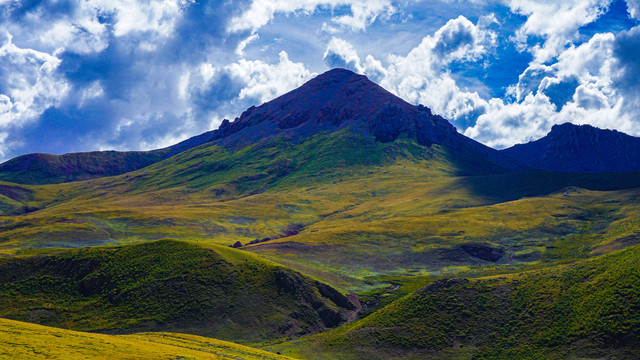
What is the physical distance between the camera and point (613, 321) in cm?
8512

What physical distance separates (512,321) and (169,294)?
8457 cm

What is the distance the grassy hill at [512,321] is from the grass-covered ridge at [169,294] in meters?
15.4

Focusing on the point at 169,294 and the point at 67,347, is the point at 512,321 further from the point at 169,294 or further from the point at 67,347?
the point at 67,347

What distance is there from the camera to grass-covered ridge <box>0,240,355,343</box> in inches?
4572

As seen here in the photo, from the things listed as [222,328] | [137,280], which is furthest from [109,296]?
[222,328]

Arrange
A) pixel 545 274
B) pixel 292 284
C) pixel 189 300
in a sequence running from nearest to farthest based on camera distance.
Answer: pixel 545 274, pixel 189 300, pixel 292 284

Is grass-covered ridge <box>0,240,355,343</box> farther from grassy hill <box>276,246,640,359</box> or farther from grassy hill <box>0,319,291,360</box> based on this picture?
grassy hill <box>0,319,291,360</box>

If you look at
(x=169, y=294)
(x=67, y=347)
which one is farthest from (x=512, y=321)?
(x=67, y=347)

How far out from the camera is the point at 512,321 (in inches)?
3991

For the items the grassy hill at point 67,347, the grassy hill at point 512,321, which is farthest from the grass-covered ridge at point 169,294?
the grassy hill at point 67,347

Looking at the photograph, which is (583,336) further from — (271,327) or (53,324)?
(53,324)

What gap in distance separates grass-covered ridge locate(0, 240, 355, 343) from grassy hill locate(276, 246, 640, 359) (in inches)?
605

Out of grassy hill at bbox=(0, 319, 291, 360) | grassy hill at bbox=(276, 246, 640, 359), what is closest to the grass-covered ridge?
grassy hill at bbox=(276, 246, 640, 359)

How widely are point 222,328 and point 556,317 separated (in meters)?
74.7
